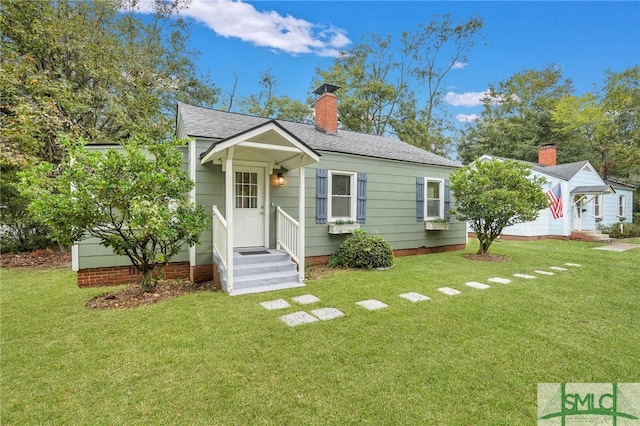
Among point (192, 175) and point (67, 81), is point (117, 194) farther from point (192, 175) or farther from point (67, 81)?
point (67, 81)

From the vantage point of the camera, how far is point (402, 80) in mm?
20203

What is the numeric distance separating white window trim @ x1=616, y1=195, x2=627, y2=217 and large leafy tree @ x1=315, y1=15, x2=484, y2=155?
10.4 m

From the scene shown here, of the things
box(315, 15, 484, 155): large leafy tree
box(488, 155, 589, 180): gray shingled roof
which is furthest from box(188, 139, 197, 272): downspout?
box(315, 15, 484, 155): large leafy tree

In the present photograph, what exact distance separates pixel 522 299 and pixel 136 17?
51.7 feet

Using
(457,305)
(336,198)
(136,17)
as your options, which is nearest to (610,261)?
(457,305)

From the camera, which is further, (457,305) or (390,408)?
(457,305)

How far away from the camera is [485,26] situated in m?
18.0

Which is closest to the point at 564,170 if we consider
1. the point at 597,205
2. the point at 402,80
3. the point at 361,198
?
the point at 597,205

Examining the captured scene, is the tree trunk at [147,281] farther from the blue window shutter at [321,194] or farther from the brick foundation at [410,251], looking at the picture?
the blue window shutter at [321,194]

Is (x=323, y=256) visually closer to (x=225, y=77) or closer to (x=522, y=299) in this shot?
(x=522, y=299)

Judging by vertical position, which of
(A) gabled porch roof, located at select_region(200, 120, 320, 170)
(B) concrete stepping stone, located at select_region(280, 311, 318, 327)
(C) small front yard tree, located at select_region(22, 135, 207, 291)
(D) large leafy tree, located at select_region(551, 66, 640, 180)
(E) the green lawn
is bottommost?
(E) the green lawn

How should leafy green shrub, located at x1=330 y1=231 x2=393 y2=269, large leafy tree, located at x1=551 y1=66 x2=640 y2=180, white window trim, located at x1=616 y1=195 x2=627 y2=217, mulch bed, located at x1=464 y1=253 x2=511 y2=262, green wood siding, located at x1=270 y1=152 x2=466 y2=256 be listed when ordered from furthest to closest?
large leafy tree, located at x1=551 y1=66 x2=640 y2=180 < white window trim, located at x1=616 y1=195 x2=627 y2=217 < mulch bed, located at x1=464 y1=253 x2=511 y2=262 < green wood siding, located at x1=270 y1=152 x2=466 y2=256 < leafy green shrub, located at x1=330 y1=231 x2=393 y2=269

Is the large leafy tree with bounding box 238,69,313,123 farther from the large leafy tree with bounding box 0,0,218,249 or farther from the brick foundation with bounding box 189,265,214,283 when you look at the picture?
the brick foundation with bounding box 189,265,214,283

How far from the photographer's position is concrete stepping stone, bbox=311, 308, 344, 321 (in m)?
3.83
